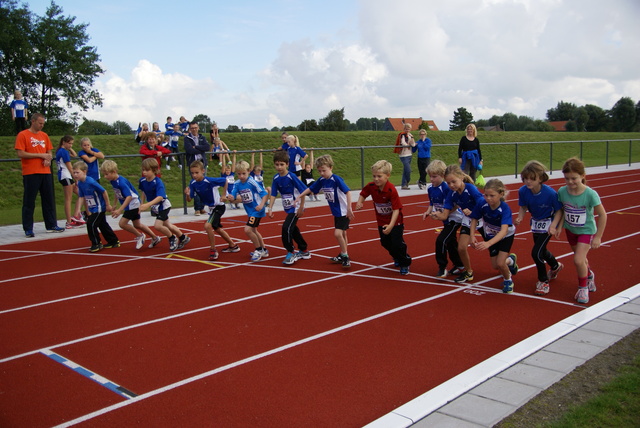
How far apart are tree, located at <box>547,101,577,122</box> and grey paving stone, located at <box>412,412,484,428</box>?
12453cm

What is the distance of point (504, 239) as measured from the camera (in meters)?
6.47

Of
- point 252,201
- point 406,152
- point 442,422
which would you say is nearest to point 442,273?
point 252,201

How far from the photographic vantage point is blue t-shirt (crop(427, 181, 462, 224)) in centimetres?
725

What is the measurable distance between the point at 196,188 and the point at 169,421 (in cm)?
622

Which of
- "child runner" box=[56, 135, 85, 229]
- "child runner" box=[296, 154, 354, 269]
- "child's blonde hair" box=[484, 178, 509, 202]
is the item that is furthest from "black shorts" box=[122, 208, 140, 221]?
"child's blonde hair" box=[484, 178, 509, 202]

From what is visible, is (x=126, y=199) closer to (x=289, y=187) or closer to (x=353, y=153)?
(x=289, y=187)

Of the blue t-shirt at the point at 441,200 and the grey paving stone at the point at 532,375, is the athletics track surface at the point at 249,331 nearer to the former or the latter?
the grey paving stone at the point at 532,375

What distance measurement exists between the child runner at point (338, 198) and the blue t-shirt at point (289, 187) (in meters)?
Result: 0.34

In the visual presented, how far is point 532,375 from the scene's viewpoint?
13.5ft

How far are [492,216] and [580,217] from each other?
36.4 inches

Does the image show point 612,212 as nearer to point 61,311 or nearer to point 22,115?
point 61,311

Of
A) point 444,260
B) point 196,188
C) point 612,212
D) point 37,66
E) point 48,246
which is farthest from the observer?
point 37,66

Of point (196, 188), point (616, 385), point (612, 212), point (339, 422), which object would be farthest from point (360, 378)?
point (612, 212)

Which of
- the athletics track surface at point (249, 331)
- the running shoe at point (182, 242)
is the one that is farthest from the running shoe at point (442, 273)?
the running shoe at point (182, 242)
